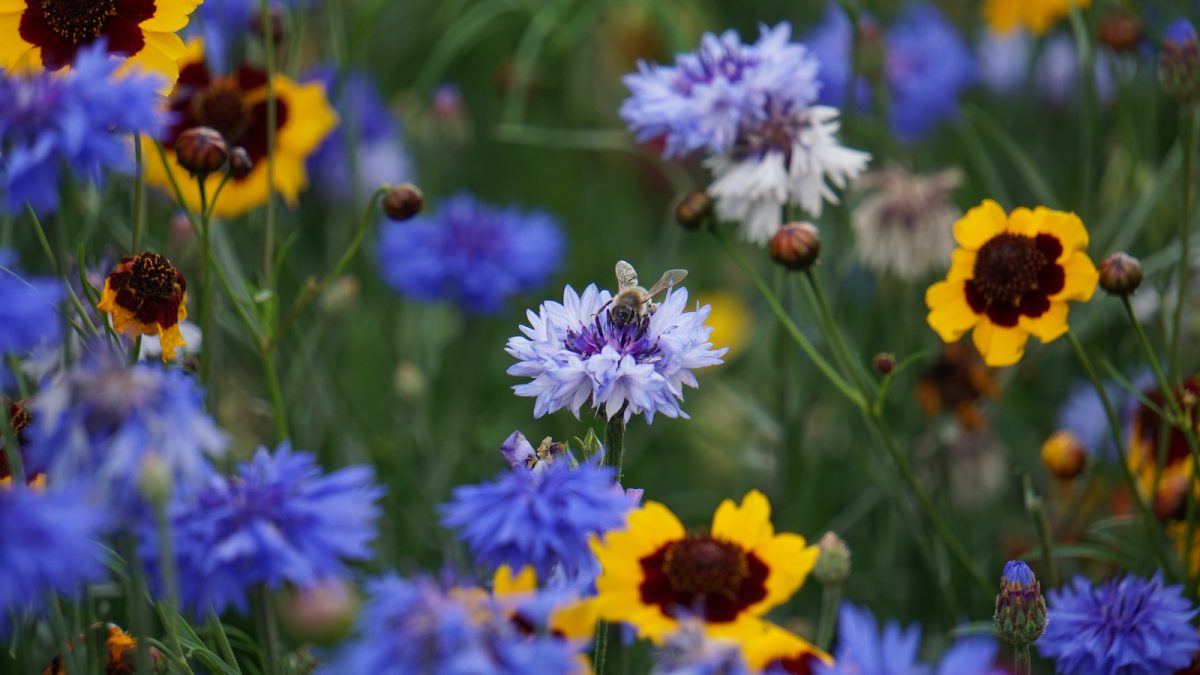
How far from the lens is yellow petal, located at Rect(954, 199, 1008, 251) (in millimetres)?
924

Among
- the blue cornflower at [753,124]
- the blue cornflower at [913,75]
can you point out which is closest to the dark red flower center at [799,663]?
the blue cornflower at [753,124]

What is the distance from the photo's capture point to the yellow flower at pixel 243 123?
1142mm

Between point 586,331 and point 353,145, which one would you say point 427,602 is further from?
point 353,145

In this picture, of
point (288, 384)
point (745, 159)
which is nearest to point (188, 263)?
point (288, 384)

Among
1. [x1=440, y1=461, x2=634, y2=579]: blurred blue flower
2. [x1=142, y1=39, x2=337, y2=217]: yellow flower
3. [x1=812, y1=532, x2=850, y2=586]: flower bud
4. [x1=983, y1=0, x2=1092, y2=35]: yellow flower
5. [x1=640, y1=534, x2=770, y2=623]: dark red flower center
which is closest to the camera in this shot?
[x1=440, y1=461, x2=634, y2=579]: blurred blue flower

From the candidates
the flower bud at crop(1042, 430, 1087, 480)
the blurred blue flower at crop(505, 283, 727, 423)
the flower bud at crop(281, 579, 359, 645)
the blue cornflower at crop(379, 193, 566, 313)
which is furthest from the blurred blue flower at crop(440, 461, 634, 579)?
the blue cornflower at crop(379, 193, 566, 313)

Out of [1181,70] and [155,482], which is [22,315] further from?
[1181,70]

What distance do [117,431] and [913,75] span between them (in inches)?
56.9

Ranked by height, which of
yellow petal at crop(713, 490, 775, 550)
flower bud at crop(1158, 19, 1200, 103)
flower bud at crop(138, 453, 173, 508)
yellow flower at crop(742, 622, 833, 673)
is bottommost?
yellow flower at crop(742, 622, 833, 673)

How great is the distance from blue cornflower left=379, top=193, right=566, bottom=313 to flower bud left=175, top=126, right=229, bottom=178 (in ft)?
2.00

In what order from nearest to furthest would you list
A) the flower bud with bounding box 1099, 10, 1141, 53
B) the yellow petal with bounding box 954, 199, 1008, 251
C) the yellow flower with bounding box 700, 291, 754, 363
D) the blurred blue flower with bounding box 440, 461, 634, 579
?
the blurred blue flower with bounding box 440, 461, 634, 579 < the yellow petal with bounding box 954, 199, 1008, 251 < the flower bud with bounding box 1099, 10, 1141, 53 < the yellow flower with bounding box 700, 291, 754, 363

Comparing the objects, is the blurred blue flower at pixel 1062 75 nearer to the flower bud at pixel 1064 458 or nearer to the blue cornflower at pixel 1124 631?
the flower bud at pixel 1064 458

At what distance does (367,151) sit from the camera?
1895 mm

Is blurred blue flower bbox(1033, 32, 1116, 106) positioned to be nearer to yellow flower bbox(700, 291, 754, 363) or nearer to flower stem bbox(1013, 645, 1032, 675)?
yellow flower bbox(700, 291, 754, 363)
